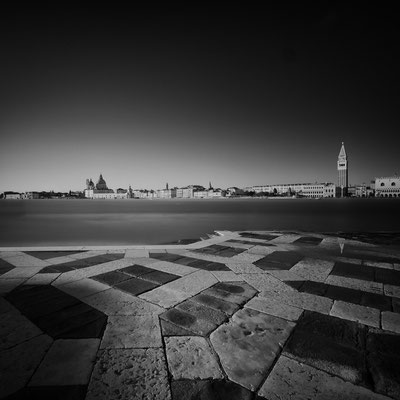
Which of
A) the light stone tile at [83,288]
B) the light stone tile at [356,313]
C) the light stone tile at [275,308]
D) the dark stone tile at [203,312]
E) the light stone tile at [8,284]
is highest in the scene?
the light stone tile at [8,284]

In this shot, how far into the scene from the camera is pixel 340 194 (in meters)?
176

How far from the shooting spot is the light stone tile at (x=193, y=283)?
336cm

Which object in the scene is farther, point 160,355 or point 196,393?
point 160,355

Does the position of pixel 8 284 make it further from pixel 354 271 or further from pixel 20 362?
pixel 354 271

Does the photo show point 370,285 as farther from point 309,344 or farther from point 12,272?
point 12,272

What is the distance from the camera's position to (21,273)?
401 centimetres

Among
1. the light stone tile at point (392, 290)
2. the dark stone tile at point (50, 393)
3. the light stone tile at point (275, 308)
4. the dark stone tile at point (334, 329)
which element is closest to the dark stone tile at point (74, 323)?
the dark stone tile at point (50, 393)

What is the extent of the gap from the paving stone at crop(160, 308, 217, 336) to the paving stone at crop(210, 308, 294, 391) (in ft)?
0.32

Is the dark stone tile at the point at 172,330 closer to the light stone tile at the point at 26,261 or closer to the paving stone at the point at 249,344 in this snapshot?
the paving stone at the point at 249,344

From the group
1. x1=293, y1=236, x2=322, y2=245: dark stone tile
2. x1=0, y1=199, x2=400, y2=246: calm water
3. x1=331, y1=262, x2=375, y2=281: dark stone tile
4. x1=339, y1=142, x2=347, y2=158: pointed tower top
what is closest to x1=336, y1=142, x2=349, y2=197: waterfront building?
x1=339, y1=142, x2=347, y2=158: pointed tower top

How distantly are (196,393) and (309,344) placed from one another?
1109mm

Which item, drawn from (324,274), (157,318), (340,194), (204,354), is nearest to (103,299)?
(157,318)

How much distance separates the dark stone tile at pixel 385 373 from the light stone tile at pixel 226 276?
198cm

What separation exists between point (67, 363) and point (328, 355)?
6.86ft
